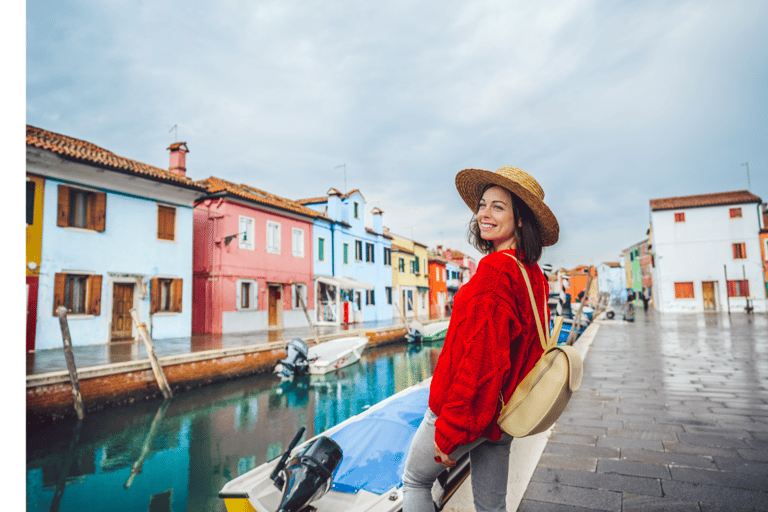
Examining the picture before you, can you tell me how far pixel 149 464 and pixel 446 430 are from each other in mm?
6896

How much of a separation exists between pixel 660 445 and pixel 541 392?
305 centimetres

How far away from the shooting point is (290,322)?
2084 centimetres

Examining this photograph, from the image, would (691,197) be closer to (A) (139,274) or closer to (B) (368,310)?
(B) (368,310)

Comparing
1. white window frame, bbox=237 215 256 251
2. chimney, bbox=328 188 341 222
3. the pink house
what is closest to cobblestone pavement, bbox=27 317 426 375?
the pink house

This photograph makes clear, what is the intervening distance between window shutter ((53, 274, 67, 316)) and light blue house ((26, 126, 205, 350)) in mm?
26

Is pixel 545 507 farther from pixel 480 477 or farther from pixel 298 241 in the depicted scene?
pixel 298 241

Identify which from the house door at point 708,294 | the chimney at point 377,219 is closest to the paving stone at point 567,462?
Result: the chimney at point 377,219

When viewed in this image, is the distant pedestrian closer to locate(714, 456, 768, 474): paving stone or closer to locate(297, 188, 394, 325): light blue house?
locate(714, 456, 768, 474): paving stone

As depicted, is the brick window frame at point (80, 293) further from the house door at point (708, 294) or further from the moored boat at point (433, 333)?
the house door at point (708, 294)

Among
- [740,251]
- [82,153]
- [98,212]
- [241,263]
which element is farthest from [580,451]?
[740,251]

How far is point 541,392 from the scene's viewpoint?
143 cm

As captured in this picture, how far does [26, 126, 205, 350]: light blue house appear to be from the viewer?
12.0 m

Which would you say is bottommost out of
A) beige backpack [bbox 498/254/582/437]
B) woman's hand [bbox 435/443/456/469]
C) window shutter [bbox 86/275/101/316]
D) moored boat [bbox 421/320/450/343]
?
moored boat [bbox 421/320/450/343]
